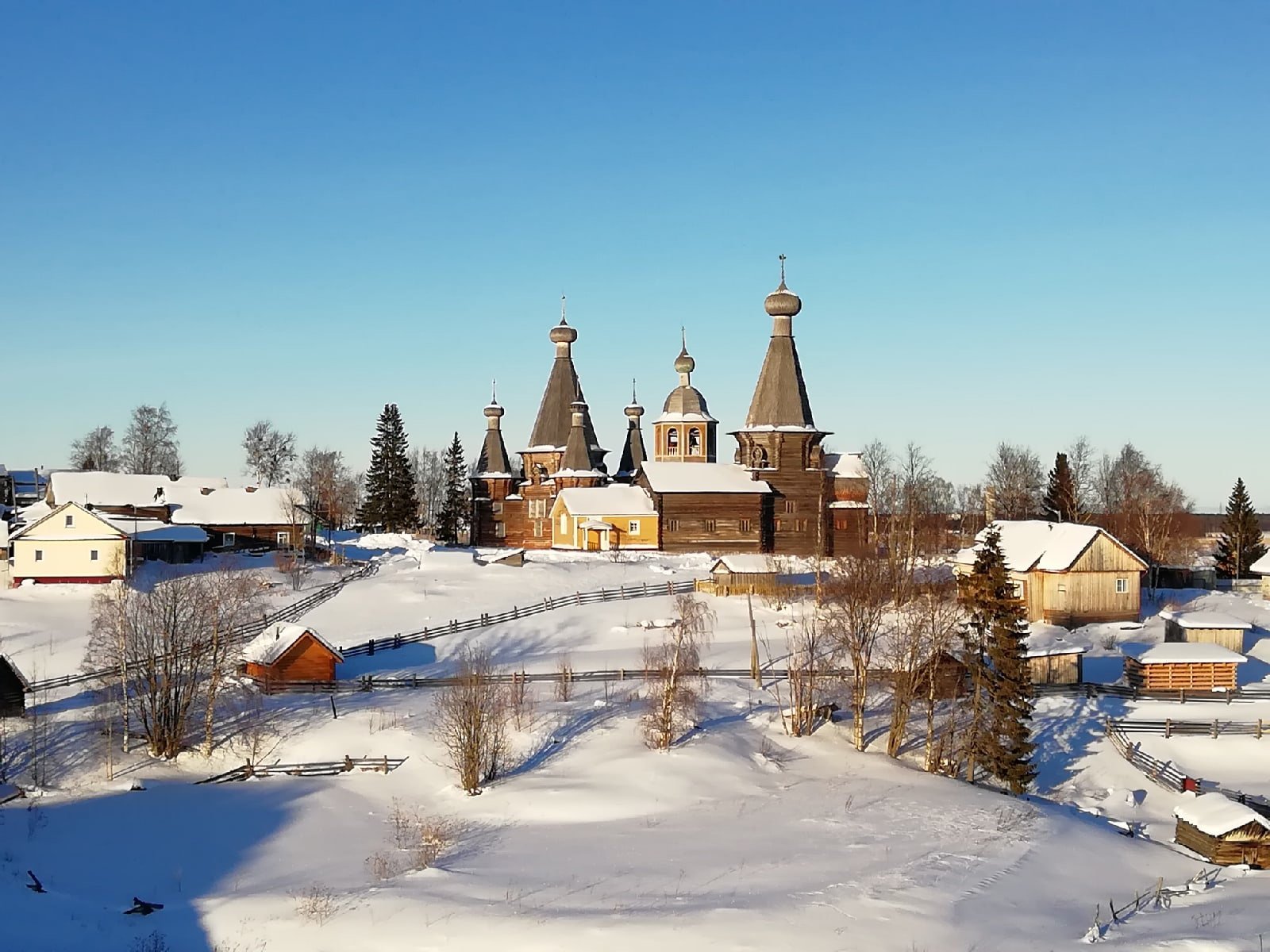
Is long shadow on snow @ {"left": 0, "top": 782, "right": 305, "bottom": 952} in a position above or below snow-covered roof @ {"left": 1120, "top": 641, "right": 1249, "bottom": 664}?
below

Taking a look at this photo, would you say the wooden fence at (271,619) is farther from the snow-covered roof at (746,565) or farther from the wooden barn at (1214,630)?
the wooden barn at (1214,630)

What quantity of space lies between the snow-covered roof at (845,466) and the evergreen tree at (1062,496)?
39.6 ft

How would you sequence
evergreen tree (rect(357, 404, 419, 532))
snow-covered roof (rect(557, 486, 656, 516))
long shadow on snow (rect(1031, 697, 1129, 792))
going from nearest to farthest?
long shadow on snow (rect(1031, 697, 1129, 792)), snow-covered roof (rect(557, 486, 656, 516)), evergreen tree (rect(357, 404, 419, 532))

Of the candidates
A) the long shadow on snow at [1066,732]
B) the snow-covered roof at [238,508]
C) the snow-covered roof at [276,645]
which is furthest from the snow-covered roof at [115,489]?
the long shadow on snow at [1066,732]

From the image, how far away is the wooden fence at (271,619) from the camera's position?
3384 centimetres

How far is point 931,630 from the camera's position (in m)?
30.8

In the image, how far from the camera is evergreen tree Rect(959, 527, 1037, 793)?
2836cm

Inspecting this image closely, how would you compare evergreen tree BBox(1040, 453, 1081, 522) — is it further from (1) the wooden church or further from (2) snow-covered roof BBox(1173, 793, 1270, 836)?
(2) snow-covered roof BBox(1173, 793, 1270, 836)

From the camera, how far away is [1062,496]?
67875 millimetres

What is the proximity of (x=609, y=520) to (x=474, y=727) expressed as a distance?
3584 centimetres

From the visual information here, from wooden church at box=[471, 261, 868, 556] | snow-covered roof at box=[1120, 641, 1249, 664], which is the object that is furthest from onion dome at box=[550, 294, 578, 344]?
snow-covered roof at box=[1120, 641, 1249, 664]

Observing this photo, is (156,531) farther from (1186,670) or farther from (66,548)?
(1186,670)

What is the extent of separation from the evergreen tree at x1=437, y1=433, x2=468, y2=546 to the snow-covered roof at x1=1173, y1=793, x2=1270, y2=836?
60.9m

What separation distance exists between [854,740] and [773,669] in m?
6.33
